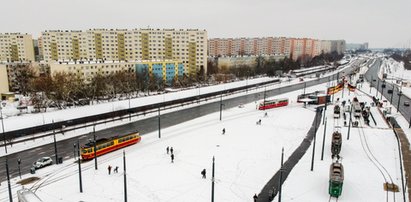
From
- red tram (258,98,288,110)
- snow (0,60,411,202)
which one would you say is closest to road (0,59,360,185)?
snow (0,60,411,202)

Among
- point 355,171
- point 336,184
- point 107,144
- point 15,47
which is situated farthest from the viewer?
point 15,47

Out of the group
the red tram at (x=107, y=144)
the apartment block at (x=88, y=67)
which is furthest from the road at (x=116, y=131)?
the apartment block at (x=88, y=67)

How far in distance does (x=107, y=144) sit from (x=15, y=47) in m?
123

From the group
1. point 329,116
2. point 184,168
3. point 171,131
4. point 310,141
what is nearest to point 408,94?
point 329,116

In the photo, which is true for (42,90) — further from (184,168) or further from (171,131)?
(184,168)

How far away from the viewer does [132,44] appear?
409 feet

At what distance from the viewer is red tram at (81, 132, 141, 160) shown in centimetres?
3462

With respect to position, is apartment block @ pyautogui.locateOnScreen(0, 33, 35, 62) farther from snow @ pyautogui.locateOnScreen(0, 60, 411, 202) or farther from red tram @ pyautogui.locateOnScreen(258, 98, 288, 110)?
snow @ pyautogui.locateOnScreen(0, 60, 411, 202)

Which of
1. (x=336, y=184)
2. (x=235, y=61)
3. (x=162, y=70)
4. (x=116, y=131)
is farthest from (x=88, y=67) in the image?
(x=235, y=61)

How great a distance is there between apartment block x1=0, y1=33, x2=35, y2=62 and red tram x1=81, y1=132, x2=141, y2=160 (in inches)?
4574

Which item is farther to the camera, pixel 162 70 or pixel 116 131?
pixel 162 70

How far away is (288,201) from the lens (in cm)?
2509

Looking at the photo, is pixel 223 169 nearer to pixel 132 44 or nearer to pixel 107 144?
pixel 107 144

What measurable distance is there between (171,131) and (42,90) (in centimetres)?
3975
